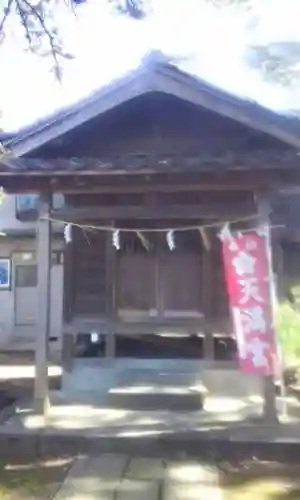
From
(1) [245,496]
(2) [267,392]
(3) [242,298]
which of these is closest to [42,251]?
(3) [242,298]

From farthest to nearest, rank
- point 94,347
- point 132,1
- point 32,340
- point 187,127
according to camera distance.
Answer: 1. point 32,340
2. point 94,347
3. point 187,127
4. point 132,1

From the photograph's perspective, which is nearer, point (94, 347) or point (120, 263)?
point (120, 263)

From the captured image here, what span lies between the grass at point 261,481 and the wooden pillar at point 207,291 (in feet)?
9.98

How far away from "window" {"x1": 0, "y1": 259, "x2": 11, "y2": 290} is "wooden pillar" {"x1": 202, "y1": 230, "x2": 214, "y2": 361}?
12.1 meters

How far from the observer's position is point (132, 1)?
7.25m

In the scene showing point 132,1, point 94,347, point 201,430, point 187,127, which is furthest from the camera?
point 94,347

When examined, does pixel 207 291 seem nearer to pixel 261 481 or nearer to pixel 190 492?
pixel 261 481

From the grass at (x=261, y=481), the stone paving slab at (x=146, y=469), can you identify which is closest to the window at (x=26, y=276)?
the stone paving slab at (x=146, y=469)

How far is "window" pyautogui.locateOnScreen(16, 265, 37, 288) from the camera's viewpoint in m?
21.5

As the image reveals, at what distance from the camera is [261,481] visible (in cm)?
726

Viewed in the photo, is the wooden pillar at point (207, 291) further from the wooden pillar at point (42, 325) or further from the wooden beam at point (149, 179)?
the wooden pillar at point (42, 325)

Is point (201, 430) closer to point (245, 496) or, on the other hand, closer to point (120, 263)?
point (245, 496)

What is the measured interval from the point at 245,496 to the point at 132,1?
5.62m

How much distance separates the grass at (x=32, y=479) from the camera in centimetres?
690
